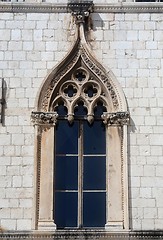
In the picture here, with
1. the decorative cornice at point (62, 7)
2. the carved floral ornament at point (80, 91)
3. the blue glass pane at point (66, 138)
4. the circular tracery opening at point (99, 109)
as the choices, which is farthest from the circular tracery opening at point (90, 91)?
the decorative cornice at point (62, 7)

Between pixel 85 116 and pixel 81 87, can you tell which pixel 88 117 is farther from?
pixel 81 87

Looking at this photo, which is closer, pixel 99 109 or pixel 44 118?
pixel 44 118

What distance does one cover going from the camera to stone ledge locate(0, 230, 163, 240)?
11750 mm

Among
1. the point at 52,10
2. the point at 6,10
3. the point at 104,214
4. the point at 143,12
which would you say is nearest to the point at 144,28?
the point at 143,12

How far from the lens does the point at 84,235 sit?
11750 millimetres

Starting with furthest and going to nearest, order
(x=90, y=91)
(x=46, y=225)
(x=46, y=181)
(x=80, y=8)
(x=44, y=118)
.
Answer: (x=80, y=8)
(x=90, y=91)
(x=44, y=118)
(x=46, y=181)
(x=46, y=225)

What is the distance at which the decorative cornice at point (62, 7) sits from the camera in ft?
44.1

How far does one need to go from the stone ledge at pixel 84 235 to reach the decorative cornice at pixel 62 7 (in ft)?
13.9

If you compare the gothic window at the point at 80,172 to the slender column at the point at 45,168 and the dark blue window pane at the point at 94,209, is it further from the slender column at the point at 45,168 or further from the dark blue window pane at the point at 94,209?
the slender column at the point at 45,168

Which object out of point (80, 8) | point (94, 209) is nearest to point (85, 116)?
point (94, 209)

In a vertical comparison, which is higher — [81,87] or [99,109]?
[81,87]

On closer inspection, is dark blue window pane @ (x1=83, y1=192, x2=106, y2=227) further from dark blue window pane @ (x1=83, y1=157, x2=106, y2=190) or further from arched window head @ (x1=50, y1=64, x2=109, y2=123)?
arched window head @ (x1=50, y1=64, x2=109, y2=123)

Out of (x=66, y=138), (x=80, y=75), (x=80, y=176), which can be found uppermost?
(x=80, y=75)

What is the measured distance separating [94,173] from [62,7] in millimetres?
3227
